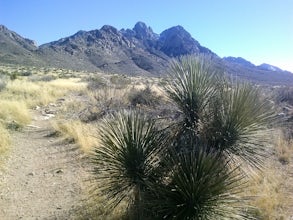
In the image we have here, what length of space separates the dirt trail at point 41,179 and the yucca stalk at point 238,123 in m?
2.32

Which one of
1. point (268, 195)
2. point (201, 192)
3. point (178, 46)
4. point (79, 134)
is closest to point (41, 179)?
point (79, 134)

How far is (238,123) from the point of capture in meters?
5.55

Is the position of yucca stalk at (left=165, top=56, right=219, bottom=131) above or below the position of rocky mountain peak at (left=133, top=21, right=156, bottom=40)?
below

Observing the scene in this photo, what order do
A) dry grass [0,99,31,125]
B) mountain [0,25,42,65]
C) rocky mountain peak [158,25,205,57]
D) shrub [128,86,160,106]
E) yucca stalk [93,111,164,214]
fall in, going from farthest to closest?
mountain [0,25,42,65]
rocky mountain peak [158,25,205,57]
shrub [128,86,160,106]
dry grass [0,99,31,125]
yucca stalk [93,111,164,214]

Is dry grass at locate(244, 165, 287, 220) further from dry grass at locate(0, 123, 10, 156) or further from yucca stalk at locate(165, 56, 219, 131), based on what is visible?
dry grass at locate(0, 123, 10, 156)

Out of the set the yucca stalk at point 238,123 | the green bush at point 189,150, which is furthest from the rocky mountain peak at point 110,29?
the yucca stalk at point 238,123

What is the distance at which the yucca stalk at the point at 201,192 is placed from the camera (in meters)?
4.60

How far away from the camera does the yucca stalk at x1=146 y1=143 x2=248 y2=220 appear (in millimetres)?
4598

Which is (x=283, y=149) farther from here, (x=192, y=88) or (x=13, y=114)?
(x=13, y=114)

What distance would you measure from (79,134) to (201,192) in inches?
284

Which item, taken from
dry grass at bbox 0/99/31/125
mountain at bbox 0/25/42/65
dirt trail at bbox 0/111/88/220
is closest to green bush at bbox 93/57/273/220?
dirt trail at bbox 0/111/88/220

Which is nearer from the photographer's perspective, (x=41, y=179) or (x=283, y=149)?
(x=41, y=179)

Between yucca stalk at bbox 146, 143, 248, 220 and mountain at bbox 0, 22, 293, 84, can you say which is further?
mountain at bbox 0, 22, 293, 84

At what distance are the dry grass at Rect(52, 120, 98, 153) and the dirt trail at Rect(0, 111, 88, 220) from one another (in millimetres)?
248
